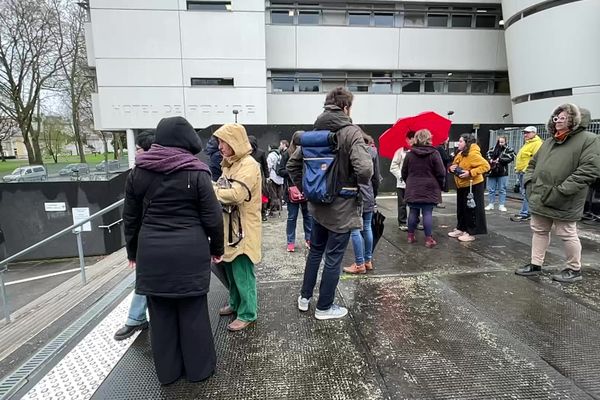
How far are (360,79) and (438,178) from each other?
13.8 metres

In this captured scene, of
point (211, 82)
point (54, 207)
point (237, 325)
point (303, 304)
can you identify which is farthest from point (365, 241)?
point (211, 82)

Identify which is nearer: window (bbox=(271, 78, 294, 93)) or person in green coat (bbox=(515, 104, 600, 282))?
person in green coat (bbox=(515, 104, 600, 282))

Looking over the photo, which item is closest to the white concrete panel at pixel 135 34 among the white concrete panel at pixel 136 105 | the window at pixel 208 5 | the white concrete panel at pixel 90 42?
the window at pixel 208 5

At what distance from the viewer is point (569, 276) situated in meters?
3.89

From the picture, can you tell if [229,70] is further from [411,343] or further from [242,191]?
[411,343]

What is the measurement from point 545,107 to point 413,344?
15.7m

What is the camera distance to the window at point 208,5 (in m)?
15.8

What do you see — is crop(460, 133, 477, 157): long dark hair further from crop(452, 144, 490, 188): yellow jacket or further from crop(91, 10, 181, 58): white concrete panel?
crop(91, 10, 181, 58): white concrete panel

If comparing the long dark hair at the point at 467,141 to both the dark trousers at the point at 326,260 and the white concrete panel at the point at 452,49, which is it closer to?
the dark trousers at the point at 326,260

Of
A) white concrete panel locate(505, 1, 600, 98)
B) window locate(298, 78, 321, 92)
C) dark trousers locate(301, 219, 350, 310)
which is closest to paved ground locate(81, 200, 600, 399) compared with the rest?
dark trousers locate(301, 219, 350, 310)

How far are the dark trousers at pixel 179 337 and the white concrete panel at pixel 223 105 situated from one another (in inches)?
578

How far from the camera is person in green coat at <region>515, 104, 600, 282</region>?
140 inches

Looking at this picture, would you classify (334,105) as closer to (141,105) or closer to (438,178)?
(438,178)

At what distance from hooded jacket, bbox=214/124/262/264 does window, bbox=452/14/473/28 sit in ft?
61.0
